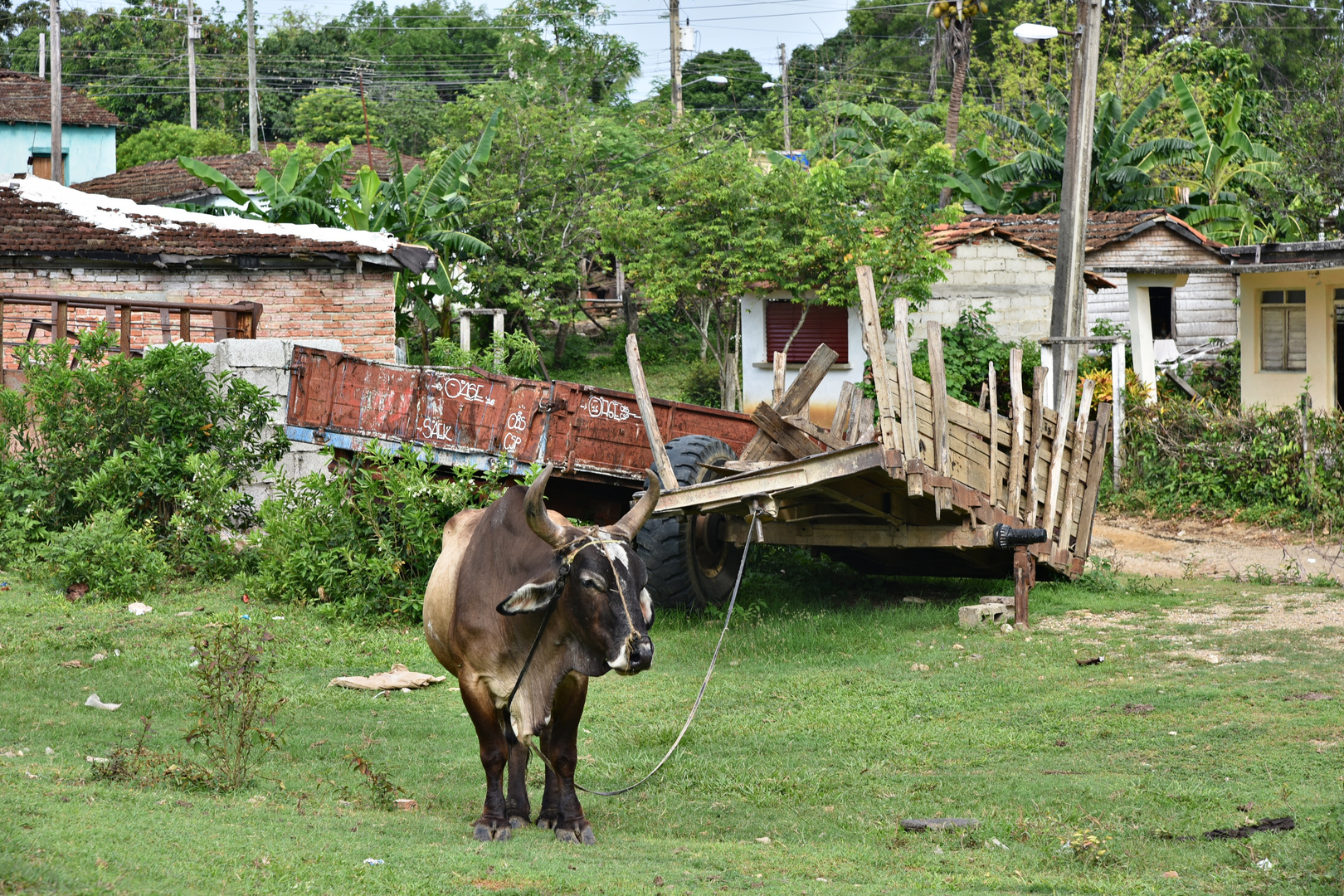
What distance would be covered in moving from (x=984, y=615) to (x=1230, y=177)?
1998 centimetres

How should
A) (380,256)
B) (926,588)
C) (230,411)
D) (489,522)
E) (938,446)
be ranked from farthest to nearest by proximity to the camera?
(380,256)
(926,588)
(230,411)
(938,446)
(489,522)

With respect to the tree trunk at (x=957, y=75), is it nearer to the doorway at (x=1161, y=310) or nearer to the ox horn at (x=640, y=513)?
the doorway at (x=1161, y=310)

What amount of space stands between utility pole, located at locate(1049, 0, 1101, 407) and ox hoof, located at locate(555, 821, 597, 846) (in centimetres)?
985

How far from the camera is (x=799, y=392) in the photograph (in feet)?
42.6

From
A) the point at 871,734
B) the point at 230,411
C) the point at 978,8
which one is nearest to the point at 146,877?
the point at 871,734

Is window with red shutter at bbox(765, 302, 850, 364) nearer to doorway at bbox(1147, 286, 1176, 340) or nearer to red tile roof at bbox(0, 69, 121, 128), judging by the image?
doorway at bbox(1147, 286, 1176, 340)

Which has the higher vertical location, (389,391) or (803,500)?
(389,391)

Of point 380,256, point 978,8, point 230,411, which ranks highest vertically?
point 978,8

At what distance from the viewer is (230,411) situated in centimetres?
1371

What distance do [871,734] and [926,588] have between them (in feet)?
20.0

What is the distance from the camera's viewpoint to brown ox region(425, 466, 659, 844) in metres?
6.04

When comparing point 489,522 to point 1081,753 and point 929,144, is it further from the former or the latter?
point 929,144

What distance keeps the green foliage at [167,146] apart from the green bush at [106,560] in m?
27.7

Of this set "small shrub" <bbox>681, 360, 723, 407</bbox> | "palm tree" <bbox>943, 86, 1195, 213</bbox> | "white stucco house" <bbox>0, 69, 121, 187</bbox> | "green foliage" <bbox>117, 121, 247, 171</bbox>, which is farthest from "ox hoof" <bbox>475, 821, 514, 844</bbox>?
"green foliage" <bbox>117, 121, 247, 171</bbox>
